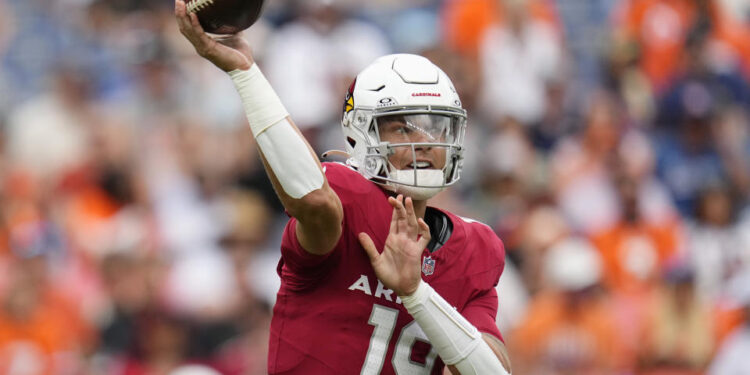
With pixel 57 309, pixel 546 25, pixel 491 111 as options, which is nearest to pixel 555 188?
pixel 491 111

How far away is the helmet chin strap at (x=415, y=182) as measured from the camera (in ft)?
10.5

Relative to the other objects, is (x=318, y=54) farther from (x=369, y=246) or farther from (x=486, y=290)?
(x=369, y=246)

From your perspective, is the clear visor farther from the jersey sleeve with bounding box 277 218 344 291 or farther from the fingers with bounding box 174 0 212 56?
the fingers with bounding box 174 0 212 56

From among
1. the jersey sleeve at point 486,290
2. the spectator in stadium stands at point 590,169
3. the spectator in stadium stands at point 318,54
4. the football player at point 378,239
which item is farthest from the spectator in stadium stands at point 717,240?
the football player at point 378,239

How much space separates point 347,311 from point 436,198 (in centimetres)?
326

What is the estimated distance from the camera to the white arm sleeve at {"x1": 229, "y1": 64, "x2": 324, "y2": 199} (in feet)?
9.47

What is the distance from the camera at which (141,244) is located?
681cm

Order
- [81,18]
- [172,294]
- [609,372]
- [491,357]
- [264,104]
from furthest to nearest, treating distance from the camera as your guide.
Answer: [81,18], [172,294], [609,372], [491,357], [264,104]

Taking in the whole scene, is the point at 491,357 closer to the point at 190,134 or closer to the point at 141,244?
the point at 141,244

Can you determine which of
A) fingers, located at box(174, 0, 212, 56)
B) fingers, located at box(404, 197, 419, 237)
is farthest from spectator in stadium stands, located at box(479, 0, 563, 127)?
fingers, located at box(174, 0, 212, 56)

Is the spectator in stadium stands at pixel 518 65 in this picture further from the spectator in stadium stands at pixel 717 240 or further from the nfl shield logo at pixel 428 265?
the nfl shield logo at pixel 428 265

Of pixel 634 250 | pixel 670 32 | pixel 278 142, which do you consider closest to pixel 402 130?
pixel 278 142

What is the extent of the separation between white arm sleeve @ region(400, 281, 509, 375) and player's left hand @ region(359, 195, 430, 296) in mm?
45

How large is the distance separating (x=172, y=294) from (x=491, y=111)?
8.00 feet
